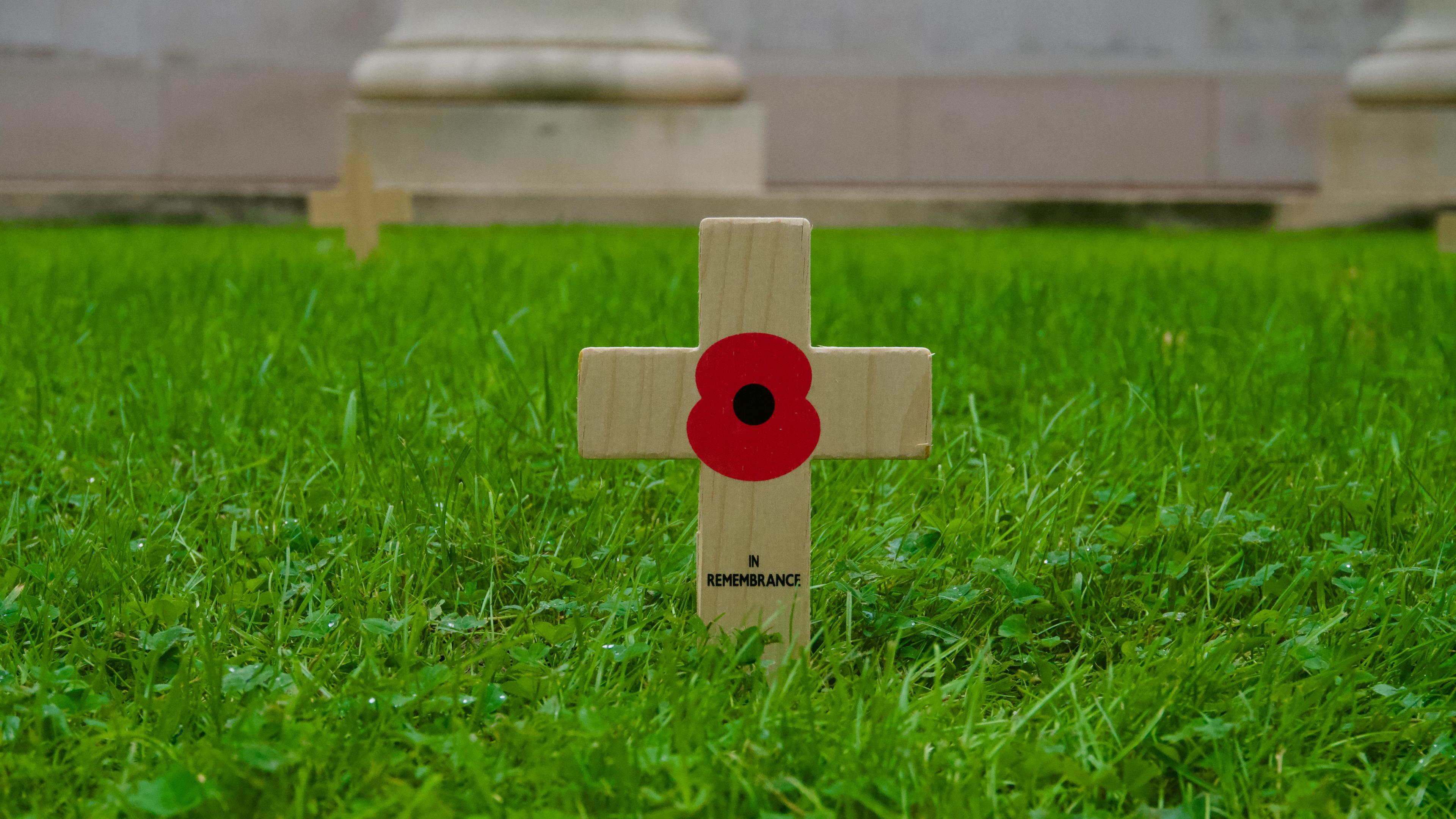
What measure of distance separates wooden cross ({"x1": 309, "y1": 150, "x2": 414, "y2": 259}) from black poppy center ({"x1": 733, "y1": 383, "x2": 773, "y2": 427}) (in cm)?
429

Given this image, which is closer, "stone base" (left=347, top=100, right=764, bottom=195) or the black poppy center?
the black poppy center

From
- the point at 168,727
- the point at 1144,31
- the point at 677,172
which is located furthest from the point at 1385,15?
the point at 168,727

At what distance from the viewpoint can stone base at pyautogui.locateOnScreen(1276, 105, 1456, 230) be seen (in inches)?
375

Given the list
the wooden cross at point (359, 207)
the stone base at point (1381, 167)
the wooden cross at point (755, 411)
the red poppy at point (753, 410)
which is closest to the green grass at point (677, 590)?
the wooden cross at point (755, 411)

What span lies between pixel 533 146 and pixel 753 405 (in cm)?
795

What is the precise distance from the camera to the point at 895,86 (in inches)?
502

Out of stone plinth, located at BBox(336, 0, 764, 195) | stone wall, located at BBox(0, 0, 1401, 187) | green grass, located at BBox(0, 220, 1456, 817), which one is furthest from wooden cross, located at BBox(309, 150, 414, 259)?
stone wall, located at BBox(0, 0, 1401, 187)

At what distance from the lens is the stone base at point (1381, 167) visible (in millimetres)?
9516

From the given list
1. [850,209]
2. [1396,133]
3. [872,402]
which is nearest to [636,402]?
[872,402]

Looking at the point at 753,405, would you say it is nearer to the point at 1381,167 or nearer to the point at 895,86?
the point at 1381,167

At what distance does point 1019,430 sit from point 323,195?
A: 3.63 metres

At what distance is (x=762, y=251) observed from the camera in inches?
61.3

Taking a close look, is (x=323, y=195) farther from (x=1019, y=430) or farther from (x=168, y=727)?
(x=168, y=727)

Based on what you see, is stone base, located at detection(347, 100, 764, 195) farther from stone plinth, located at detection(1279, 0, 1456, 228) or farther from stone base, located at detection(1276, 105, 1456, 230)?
stone plinth, located at detection(1279, 0, 1456, 228)
